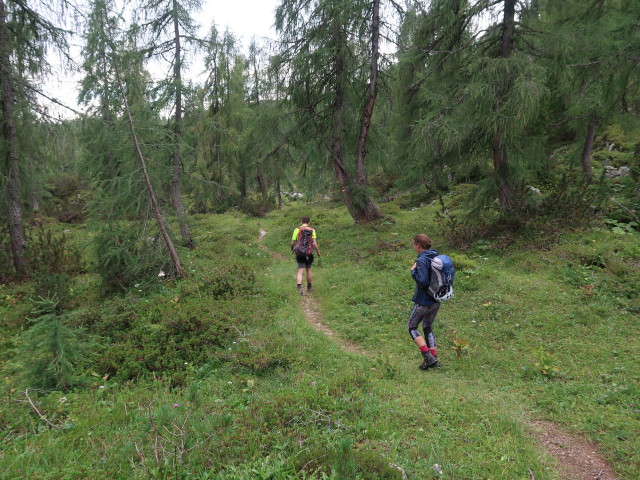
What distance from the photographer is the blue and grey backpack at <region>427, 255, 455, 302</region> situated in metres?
5.46

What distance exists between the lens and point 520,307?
7641mm

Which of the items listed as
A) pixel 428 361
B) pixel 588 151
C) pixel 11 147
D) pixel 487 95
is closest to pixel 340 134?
pixel 487 95

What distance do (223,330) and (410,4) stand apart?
581 inches

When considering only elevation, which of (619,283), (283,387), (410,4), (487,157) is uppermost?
(410,4)

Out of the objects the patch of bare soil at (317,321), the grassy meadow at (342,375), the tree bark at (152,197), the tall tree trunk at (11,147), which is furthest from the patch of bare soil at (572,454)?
the tall tree trunk at (11,147)

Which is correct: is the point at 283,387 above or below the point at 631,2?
below

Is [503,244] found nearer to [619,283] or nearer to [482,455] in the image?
[619,283]

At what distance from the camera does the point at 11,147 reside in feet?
38.2

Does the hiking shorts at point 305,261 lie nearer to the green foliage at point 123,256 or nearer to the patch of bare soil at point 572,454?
the green foliage at point 123,256

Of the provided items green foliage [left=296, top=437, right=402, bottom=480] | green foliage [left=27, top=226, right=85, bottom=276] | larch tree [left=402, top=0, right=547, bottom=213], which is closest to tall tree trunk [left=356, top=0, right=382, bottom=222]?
larch tree [left=402, top=0, right=547, bottom=213]

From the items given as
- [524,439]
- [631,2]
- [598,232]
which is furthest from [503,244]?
[631,2]

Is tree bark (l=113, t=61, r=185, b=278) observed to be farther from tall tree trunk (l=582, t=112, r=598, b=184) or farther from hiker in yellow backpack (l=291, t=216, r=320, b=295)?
tall tree trunk (l=582, t=112, r=598, b=184)

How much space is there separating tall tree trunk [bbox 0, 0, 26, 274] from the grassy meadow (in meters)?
1.95

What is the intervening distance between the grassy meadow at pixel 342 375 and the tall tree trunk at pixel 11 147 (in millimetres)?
1950
